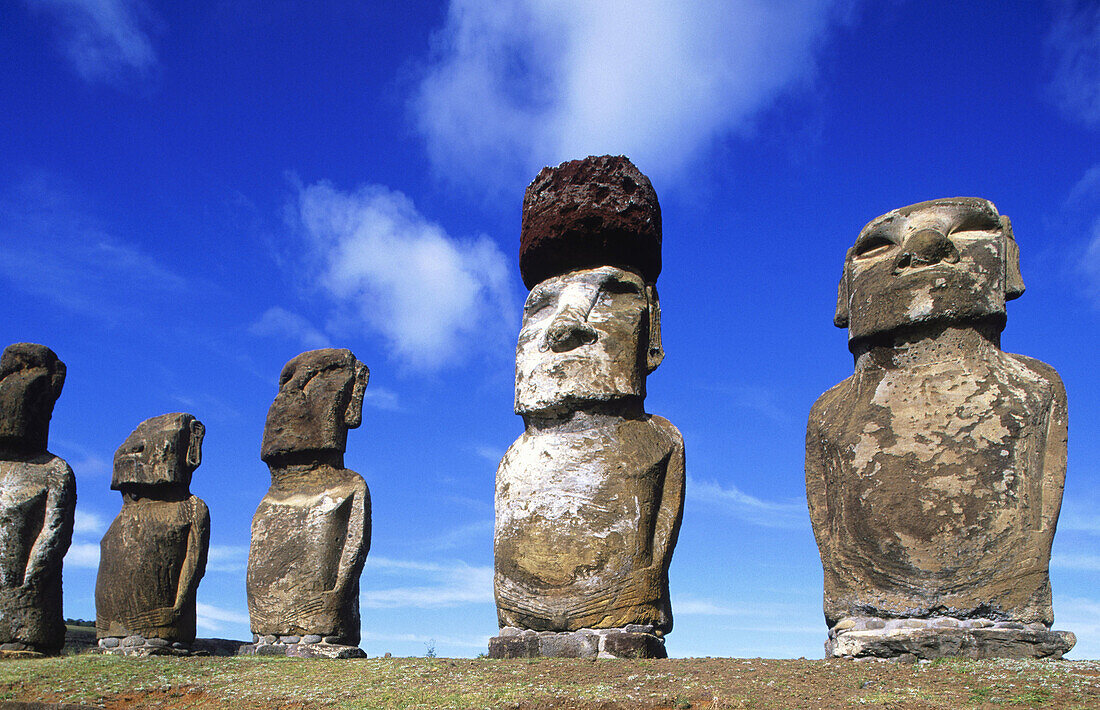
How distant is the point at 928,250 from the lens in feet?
25.1

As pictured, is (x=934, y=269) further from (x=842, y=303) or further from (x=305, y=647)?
(x=305, y=647)

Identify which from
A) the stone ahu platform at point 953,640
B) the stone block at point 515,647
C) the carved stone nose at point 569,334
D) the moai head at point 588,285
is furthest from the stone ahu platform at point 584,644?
the carved stone nose at point 569,334

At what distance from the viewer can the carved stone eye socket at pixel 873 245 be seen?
26.3 ft

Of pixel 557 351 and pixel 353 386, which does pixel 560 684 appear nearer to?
pixel 557 351

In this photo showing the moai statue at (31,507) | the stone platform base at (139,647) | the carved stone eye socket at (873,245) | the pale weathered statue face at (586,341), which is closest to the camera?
the carved stone eye socket at (873,245)

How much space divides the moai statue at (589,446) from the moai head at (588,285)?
1 centimetres

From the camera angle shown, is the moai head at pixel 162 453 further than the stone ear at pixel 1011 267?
Yes

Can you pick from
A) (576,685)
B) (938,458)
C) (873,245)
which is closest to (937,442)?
(938,458)

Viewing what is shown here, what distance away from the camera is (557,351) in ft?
28.4

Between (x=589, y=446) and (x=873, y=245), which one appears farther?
(x=589, y=446)

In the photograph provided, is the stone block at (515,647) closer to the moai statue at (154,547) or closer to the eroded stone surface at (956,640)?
the eroded stone surface at (956,640)

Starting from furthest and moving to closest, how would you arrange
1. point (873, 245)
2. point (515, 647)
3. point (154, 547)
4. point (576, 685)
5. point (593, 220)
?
1. point (154, 547)
2. point (593, 220)
3. point (873, 245)
4. point (515, 647)
5. point (576, 685)

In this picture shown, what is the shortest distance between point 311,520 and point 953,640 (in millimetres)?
7196

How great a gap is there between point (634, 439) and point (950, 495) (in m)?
2.54
